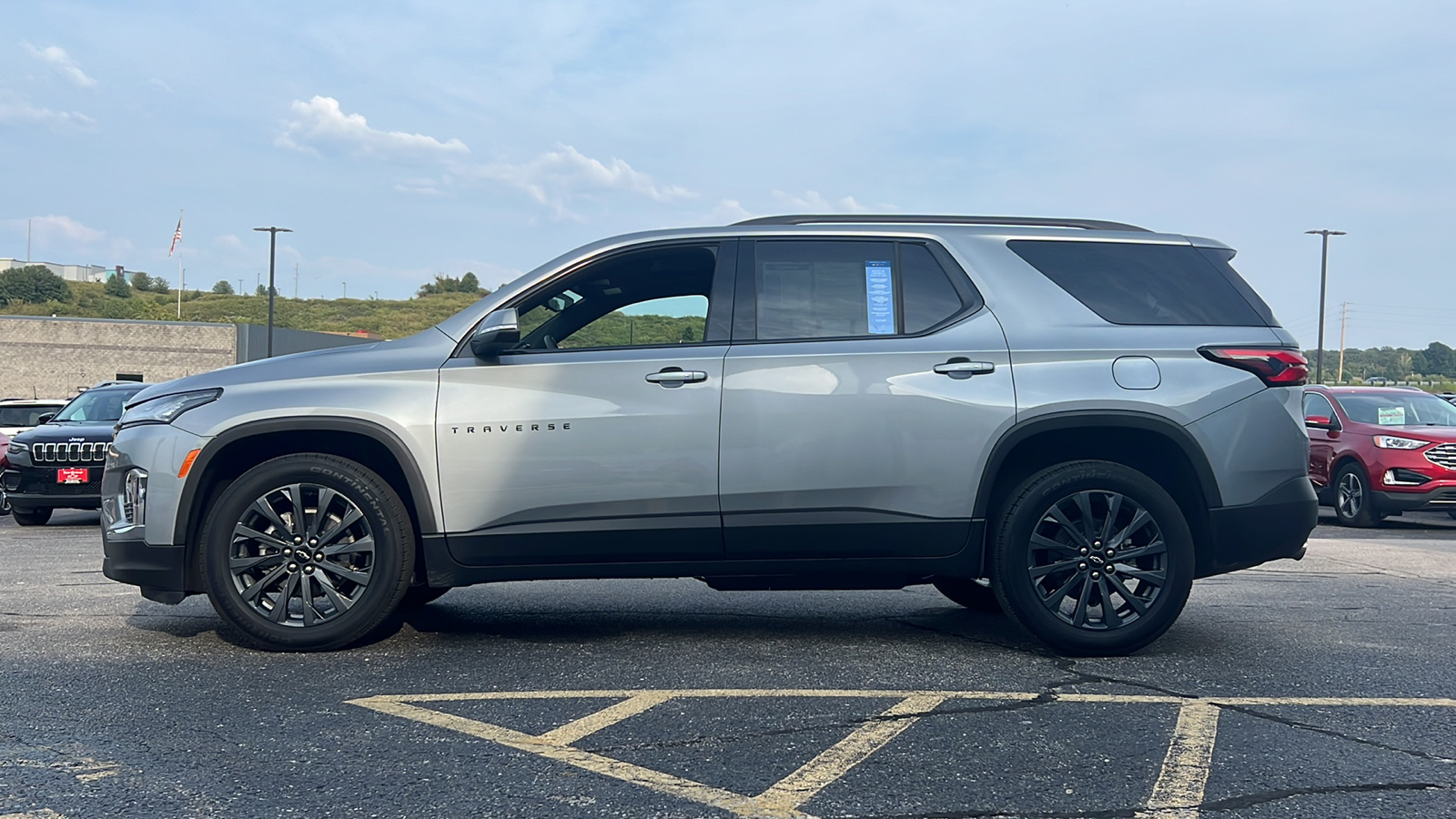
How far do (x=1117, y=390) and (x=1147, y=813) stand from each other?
2419 millimetres

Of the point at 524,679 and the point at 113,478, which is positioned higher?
the point at 113,478

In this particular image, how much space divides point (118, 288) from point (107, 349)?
5198cm

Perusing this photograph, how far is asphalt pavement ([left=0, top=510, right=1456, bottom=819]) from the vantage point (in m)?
3.38

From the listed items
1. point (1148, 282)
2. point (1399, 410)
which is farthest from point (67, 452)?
point (1399, 410)

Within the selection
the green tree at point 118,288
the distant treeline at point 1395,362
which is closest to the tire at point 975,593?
Result: the distant treeline at point 1395,362

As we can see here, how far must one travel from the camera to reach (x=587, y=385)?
524 centimetres

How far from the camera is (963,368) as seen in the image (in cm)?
529

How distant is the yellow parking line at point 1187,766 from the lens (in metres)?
3.30

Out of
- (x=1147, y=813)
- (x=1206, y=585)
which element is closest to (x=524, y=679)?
(x=1147, y=813)

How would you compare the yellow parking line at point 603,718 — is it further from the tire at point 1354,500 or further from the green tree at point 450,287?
the green tree at point 450,287

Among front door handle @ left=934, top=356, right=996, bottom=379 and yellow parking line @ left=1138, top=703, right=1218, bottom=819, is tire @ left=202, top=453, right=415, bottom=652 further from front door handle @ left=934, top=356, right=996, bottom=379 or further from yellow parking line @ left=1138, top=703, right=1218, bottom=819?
yellow parking line @ left=1138, top=703, right=1218, bottom=819

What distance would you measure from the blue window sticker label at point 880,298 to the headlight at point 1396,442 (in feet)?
34.7

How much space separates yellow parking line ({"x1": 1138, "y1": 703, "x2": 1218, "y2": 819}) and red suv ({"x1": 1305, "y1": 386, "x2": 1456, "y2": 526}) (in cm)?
964

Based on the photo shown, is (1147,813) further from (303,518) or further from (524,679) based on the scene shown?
(303,518)
